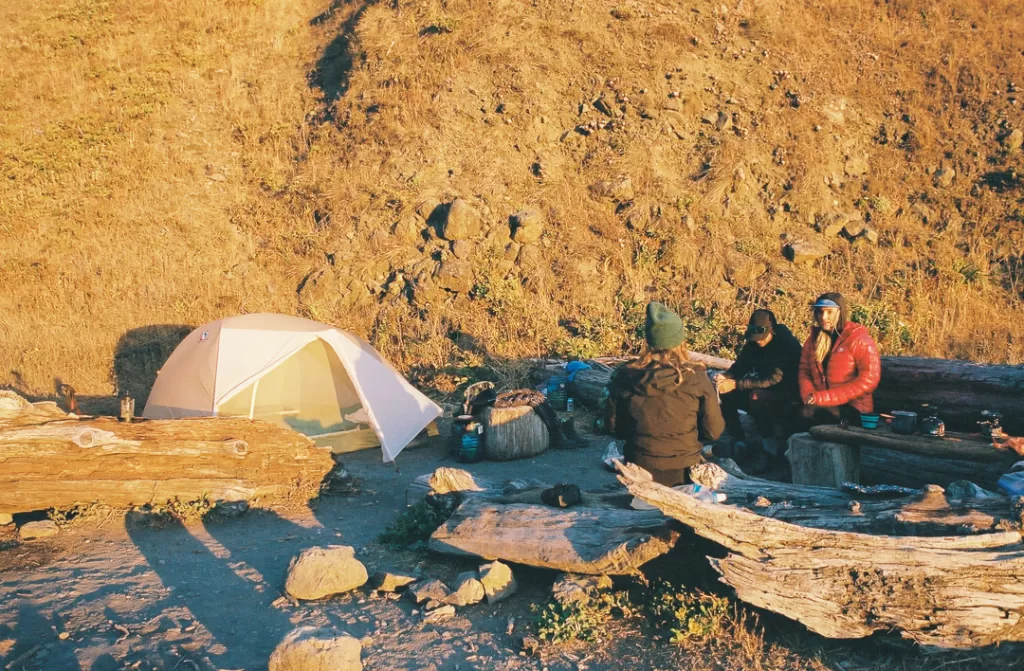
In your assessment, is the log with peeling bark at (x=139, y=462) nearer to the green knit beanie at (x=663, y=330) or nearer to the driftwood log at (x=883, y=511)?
the green knit beanie at (x=663, y=330)

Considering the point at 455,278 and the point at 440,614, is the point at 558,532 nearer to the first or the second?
the point at 440,614

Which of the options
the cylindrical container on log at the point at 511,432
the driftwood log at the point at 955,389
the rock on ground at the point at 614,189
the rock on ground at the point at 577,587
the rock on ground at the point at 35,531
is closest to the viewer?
the rock on ground at the point at 577,587

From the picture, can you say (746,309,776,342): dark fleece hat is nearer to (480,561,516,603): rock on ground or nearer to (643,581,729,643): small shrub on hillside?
(643,581,729,643): small shrub on hillside

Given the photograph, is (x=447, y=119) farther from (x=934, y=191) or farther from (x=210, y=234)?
(x=934, y=191)

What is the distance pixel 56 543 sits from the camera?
6.15m

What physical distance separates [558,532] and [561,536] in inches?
1.8

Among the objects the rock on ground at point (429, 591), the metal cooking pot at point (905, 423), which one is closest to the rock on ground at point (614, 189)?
the metal cooking pot at point (905, 423)

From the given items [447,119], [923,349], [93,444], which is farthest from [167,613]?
[447,119]

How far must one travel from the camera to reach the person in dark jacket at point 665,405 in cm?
504

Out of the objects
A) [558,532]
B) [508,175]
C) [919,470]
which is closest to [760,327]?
[919,470]

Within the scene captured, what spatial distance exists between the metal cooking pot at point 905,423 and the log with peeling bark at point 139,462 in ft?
16.3

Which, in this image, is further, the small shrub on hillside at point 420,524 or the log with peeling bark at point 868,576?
the small shrub on hillside at point 420,524

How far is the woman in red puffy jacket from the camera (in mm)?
6648

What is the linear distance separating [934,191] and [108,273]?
14924 millimetres
